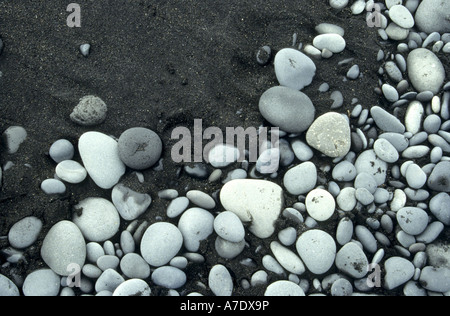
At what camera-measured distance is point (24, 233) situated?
7.40 feet

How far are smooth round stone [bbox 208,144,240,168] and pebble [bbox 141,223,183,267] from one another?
45 cm

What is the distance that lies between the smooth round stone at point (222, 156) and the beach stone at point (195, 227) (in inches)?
11.9

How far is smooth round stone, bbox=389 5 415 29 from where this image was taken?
9.05ft

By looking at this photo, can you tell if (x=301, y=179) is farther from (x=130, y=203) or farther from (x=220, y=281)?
(x=130, y=203)

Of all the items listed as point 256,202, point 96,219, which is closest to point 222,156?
point 256,202

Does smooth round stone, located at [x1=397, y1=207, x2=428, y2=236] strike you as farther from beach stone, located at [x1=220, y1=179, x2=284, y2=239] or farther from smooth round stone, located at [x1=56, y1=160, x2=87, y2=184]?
smooth round stone, located at [x1=56, y1=160, x2=87, y2=184]

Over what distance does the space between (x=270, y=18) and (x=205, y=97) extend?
709mm

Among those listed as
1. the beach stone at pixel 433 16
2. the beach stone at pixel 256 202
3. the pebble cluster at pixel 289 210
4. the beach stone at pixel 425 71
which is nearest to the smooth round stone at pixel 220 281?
the pebble cluster at pixel 289 210

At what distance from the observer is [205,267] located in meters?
2.30

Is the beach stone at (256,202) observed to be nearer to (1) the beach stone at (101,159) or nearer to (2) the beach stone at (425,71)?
(1) the beach stone at (101,159)

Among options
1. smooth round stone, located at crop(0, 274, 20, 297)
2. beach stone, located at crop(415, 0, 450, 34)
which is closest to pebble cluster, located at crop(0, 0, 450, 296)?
smooth round stone, located at crop(0, 274, 20, 297)

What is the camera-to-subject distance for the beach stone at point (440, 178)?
242 centimetres
